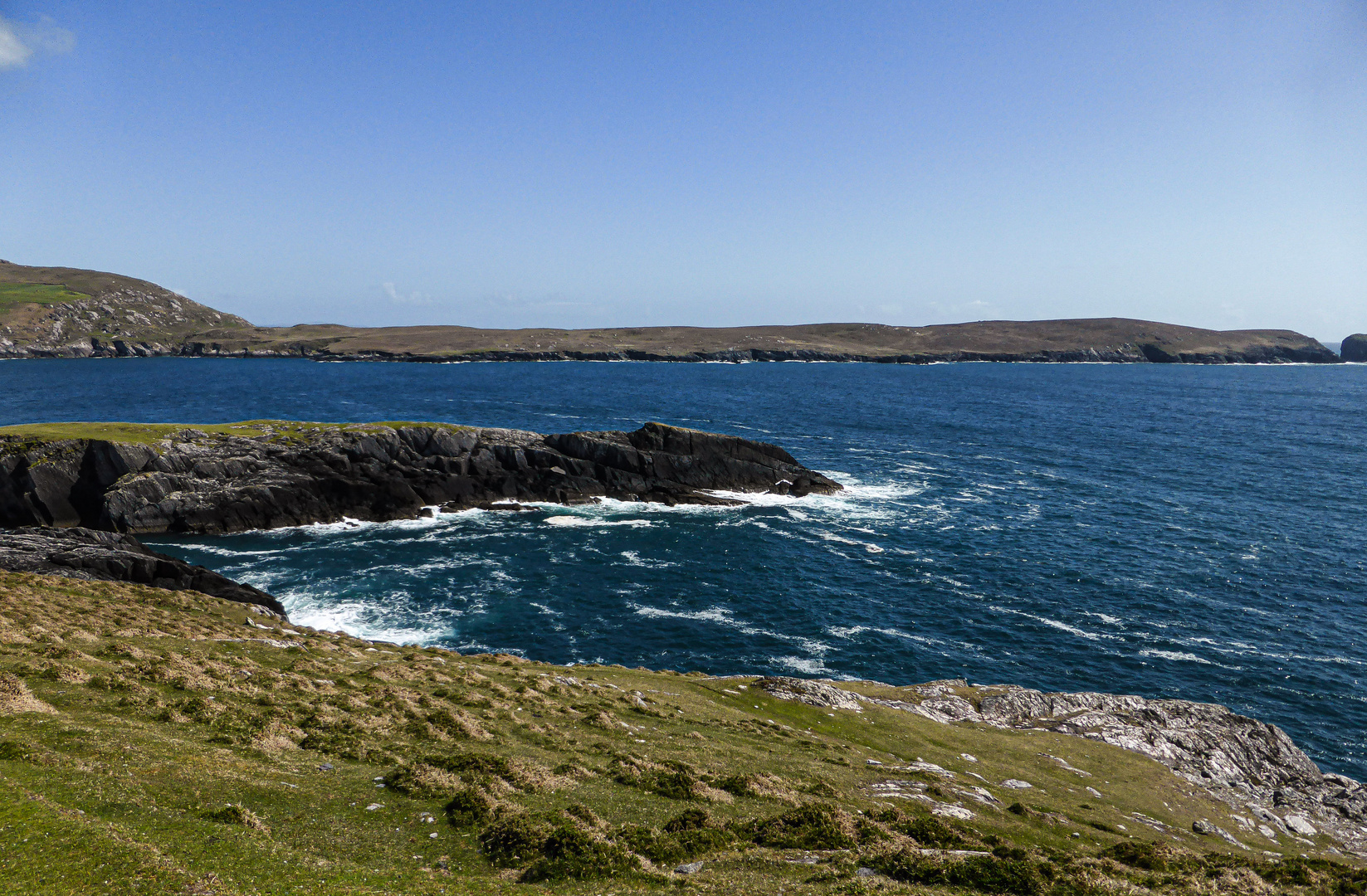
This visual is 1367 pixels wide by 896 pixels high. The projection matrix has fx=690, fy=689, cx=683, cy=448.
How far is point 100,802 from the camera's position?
15.5 metres

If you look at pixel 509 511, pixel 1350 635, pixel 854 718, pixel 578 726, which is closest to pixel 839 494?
pixel 509 511

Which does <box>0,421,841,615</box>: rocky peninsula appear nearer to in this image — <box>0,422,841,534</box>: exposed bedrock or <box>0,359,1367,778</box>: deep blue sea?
<box>0,422,841,534</box>: exposed bedrock

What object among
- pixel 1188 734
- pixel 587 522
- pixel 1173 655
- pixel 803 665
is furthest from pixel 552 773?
pixel 587 522

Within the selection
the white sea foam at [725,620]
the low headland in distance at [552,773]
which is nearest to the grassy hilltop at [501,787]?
the low headland in distance at [552,773]

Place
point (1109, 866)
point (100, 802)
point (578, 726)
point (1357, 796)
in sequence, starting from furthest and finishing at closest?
point (1357, 796), point (578, 726), point (1109, 866), point (100, 802)

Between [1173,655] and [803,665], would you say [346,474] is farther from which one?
[1173,655]

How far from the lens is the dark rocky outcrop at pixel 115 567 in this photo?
4456 cm

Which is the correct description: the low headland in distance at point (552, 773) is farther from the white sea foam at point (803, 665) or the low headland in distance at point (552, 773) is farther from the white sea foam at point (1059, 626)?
the white sea foam at point (1059, 626)

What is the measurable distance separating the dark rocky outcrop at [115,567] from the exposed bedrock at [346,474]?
16.8 m

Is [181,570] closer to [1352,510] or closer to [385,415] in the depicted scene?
[385,415]

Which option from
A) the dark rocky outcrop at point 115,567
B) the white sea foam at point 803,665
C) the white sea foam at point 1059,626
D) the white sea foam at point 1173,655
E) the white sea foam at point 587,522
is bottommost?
the white sea foam at point 803,665

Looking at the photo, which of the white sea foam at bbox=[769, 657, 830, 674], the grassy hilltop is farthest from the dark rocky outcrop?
the white sea foam at bbox=[769, 657, 830, 674]

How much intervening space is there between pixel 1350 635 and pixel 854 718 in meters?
41.9

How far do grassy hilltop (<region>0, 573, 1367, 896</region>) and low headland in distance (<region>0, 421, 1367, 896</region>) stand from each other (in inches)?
4.1
